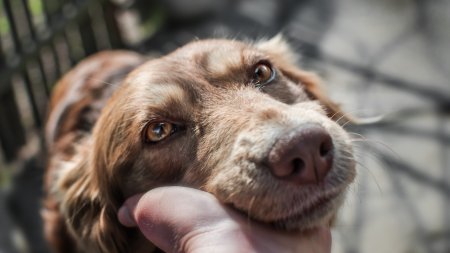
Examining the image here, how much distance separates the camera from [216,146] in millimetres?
2523

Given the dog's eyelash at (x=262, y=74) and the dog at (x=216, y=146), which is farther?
the dog's eyelash at (x=262, y=74)

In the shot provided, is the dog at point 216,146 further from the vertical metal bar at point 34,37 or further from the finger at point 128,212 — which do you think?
the vertical metal bar at point 34,37

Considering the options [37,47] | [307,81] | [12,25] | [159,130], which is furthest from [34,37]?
[159,130]

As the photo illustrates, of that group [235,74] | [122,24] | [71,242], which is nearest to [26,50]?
A: [122,24]

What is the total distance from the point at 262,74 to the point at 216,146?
24.4 inches

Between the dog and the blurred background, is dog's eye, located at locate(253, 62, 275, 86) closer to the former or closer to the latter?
the dog

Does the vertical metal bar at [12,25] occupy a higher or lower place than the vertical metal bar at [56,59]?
higher

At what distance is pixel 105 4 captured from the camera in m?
6.80

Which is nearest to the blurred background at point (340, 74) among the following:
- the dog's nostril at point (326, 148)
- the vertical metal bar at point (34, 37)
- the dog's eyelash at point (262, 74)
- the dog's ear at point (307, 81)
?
the vertical metal bar at point (34, 37)

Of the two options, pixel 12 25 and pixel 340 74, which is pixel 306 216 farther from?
pixel 12 25

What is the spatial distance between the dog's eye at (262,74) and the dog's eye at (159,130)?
20.9 inches

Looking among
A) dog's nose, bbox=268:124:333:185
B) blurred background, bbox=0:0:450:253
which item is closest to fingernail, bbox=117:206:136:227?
dog's nose, bbox=268:124:333:185

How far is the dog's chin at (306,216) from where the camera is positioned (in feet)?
7.23

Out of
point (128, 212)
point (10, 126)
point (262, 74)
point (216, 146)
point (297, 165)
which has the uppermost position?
point (10, 126)
